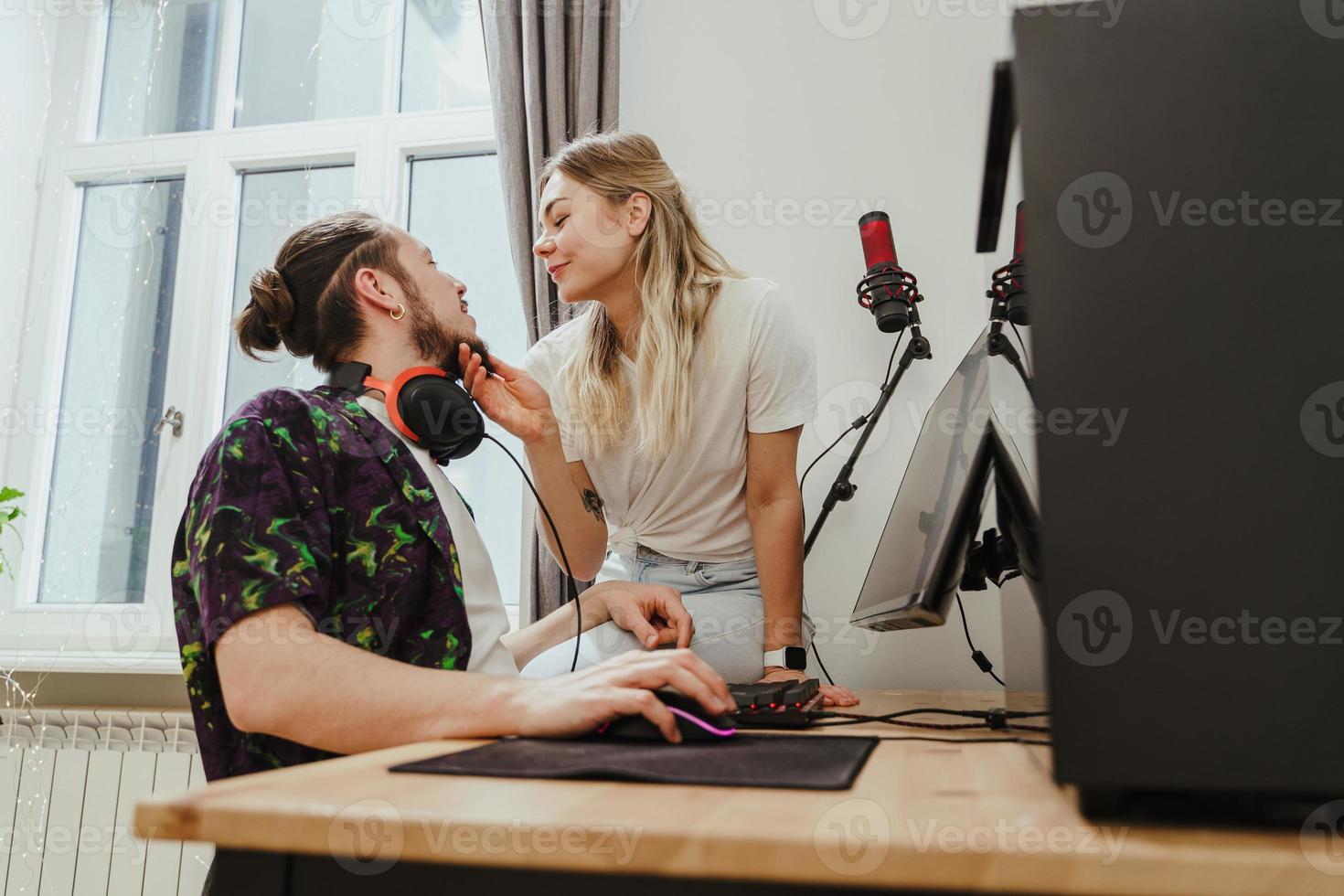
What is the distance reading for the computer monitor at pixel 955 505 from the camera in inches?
26.2

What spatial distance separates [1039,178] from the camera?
457 mm

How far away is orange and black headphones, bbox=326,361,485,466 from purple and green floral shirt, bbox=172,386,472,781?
34 millimetres

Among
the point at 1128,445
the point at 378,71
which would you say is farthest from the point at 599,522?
the point at 378,71

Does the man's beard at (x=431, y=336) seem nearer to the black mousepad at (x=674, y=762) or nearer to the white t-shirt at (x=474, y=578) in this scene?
the white t-shirt at (x=474, y=578)

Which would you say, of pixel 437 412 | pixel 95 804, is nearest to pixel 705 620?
pixel 437 412

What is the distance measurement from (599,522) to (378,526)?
0.73m

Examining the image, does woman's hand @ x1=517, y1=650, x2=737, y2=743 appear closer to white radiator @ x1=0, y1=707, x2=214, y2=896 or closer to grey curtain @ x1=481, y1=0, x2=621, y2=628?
Answer: grey curtain @ x1=481, y1=0, x2=621, y2=628

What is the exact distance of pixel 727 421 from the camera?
1.58 m

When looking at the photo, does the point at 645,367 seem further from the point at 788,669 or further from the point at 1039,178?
the point at 1039,178

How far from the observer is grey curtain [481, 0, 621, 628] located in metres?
2.15

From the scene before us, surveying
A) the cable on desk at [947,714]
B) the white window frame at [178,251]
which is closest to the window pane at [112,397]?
the white window frame at [178,251]

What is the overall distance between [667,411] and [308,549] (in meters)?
0.79

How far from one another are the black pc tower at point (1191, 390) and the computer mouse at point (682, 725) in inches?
11.5

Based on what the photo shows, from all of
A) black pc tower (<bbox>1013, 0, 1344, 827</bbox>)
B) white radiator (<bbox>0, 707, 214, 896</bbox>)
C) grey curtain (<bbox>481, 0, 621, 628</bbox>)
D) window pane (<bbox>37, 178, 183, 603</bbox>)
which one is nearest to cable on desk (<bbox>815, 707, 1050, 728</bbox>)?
black pc tower (<bbox>1013, 0, 1344, 827</bbox>)
